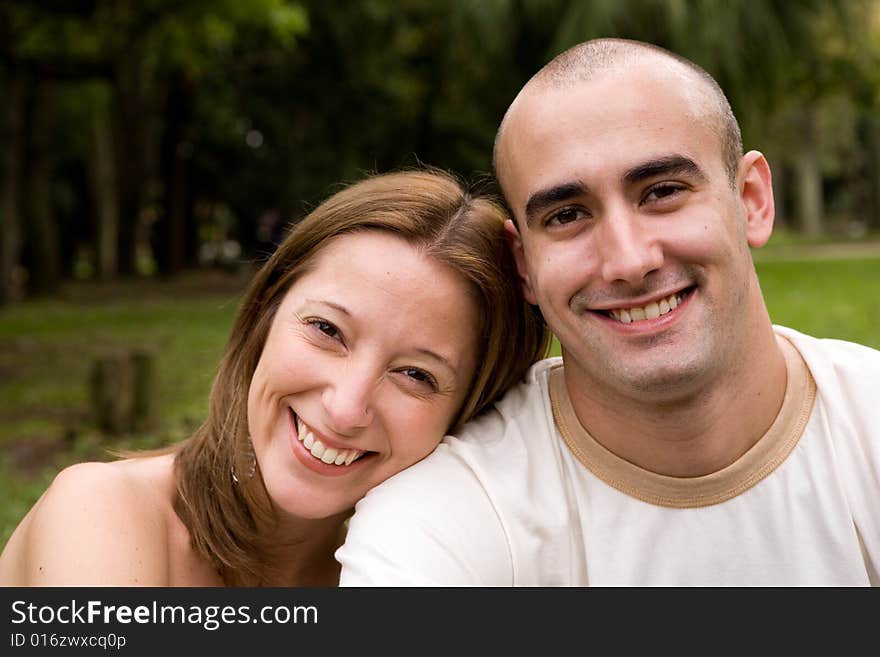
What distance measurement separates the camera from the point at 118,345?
13.5m

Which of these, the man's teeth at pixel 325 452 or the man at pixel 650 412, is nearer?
the man at pixel 650 412

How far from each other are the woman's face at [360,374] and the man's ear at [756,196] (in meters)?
0.81

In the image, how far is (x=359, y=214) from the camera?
298 cm

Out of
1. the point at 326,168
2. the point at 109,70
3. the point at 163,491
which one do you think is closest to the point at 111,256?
the point at 326,168

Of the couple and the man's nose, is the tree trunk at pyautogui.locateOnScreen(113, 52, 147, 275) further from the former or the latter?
the man's nose

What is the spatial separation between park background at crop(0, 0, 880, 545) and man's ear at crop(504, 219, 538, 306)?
152 centimetres

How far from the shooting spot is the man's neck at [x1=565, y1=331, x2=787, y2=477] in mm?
2604

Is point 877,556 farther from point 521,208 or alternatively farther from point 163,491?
point 163,491

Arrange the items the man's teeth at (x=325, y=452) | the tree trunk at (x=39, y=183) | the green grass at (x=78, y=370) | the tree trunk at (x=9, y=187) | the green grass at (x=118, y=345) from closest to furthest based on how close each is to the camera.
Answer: the man's teeth at (x=325, y=452) → the green grass at (x=78, y=370) → the green grass at (x=118, y=345) → the tree trunk at (x=9, y=187) → the tree trunk at (x=39, y=183)

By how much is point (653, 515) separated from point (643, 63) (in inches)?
45.7

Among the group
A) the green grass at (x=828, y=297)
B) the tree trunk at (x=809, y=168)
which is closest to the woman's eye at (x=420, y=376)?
the green grass at (x=828, y=297)

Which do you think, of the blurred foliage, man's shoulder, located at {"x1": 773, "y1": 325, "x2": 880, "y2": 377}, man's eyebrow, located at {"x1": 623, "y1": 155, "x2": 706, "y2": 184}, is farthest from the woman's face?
the blurred foliage

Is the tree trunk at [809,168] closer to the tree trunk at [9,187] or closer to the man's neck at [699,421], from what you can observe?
the tree trunk at [9,187]

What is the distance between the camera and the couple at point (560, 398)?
2498mm
